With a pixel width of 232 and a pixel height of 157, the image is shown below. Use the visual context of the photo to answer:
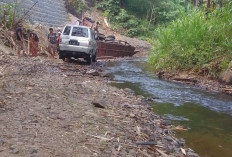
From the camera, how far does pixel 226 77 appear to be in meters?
11.2

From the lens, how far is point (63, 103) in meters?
6.10

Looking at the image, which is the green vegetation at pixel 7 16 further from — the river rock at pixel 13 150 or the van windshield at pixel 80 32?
the river rock at pixel 13 150

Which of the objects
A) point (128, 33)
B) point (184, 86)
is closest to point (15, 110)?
point (184, 86)

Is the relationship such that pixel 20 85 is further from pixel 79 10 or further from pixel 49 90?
pixel 79 10

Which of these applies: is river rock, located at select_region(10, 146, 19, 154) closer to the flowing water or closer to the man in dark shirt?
the flowing water

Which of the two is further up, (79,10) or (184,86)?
(79,10)

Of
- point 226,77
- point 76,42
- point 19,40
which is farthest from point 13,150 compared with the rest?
point 19,40

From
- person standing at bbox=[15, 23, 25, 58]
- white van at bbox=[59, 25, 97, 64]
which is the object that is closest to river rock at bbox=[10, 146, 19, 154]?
white van at bbox=[59, 25, 97, 64]

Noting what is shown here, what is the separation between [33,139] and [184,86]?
8.28 m

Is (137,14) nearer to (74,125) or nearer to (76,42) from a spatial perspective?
(76,42)

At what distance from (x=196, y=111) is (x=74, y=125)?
405 cm

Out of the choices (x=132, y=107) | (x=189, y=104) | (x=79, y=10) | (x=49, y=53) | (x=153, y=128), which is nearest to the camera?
(x=153, y=128)

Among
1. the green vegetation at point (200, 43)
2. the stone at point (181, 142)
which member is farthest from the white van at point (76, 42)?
the stone at point (181, 142)

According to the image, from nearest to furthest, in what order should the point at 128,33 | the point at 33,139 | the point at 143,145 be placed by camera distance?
1. the point at 33,139
2. the point at 143,145
3. the point at 128,33
